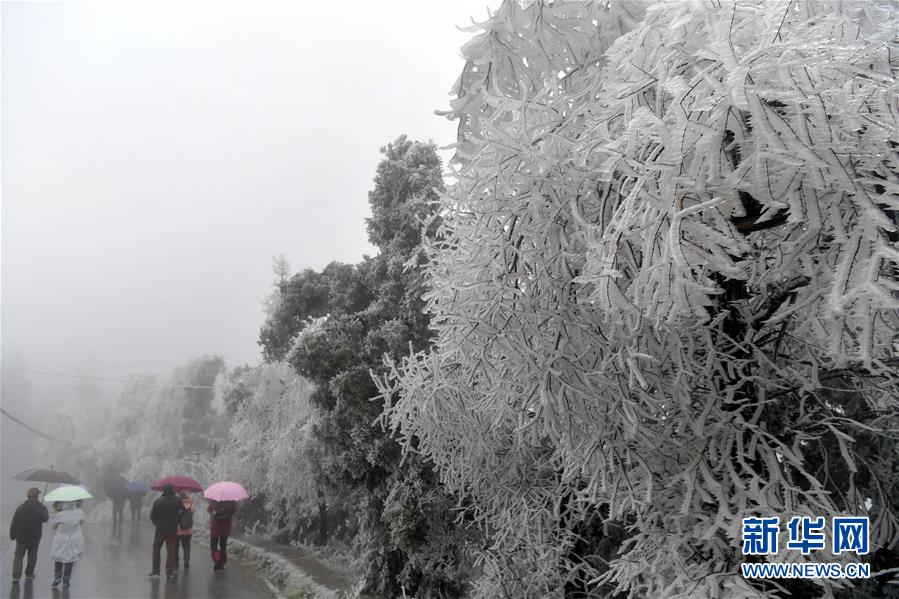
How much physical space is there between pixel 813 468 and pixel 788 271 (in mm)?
1799

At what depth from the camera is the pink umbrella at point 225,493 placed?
952cm

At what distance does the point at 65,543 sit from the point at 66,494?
2.30ft

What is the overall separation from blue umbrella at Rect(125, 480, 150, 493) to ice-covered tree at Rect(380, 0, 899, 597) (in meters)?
9.49

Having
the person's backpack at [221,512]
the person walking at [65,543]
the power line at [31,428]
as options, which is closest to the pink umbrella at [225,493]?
the person's backpack at [221,512]

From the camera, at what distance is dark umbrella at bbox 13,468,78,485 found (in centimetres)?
779

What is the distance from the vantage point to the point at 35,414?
337 inches

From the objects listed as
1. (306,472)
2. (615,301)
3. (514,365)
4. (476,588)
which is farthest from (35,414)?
(615,301)

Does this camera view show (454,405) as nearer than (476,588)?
Yes

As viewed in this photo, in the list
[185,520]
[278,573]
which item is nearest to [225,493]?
[185,520]

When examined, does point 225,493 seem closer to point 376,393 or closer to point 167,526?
point 167,526

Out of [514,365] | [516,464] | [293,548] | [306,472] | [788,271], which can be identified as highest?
[788,271]

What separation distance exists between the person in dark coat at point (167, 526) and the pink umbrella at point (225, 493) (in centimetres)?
85

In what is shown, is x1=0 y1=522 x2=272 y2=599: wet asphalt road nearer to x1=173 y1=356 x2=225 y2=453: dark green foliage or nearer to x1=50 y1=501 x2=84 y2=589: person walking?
x1=50 y1=501 x2=84 y2=589: person walking

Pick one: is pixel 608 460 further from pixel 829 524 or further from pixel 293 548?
pixel 293 548
